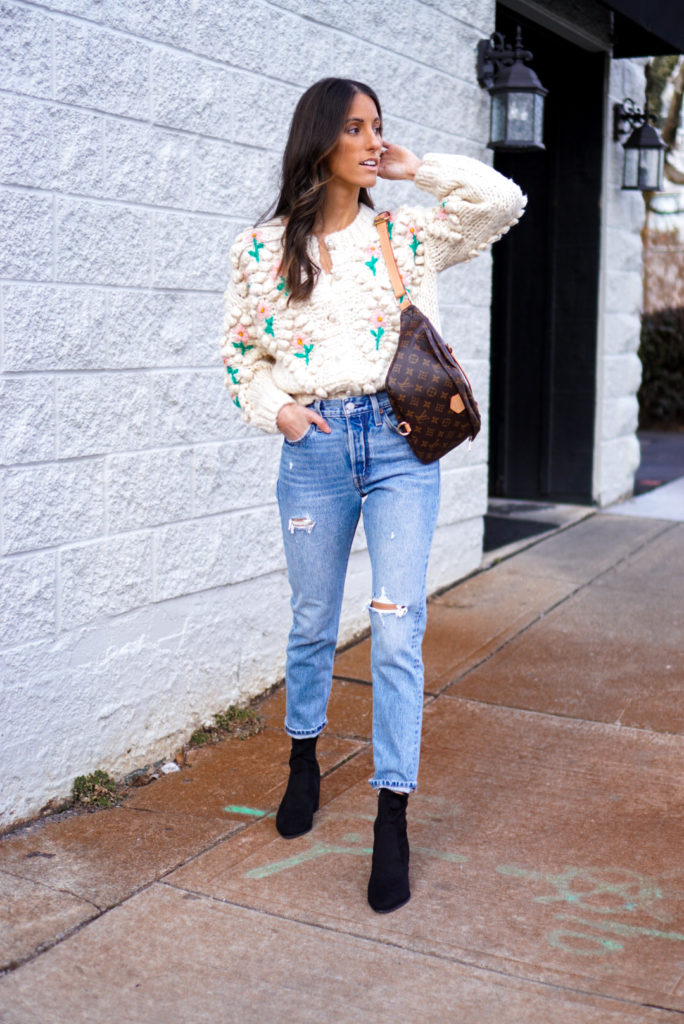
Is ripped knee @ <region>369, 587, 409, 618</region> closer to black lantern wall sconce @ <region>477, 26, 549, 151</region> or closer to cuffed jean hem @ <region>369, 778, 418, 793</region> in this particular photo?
cuffed jean hem @ <region>369, 778, 418, 793</region>

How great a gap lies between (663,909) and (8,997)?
1.60 m

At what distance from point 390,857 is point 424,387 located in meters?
1.20

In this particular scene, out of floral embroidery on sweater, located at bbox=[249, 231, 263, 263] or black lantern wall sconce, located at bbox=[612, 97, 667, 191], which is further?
black lantern wall sconce, located at bbox=[612, 97, 667, 191]

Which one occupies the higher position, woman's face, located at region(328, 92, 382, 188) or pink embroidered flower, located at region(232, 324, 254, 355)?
woman's face, located at region(328, 92, 382, 188)

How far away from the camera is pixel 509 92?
594 cm

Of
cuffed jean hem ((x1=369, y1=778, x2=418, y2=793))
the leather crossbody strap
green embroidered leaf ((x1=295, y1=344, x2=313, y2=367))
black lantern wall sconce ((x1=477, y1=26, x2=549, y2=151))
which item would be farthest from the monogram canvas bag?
black lantern wall sconce ((x1=477, y1=26, x2=549, y2=151))

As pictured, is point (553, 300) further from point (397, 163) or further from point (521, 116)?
point (397, 163)

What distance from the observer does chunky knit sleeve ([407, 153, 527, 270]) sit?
3.11m

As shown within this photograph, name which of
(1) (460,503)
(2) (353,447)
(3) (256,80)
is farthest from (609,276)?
(2) (353,447)

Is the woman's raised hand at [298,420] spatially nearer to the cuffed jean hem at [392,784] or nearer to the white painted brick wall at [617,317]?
the cuffed jean hem at [392,784]

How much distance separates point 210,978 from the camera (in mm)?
2752

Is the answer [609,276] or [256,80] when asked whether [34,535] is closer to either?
[256,80]

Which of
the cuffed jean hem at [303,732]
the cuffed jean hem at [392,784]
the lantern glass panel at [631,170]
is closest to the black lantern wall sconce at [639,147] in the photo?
the lantern glass panel at [631,170]

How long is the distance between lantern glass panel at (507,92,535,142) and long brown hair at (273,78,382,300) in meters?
3.07
